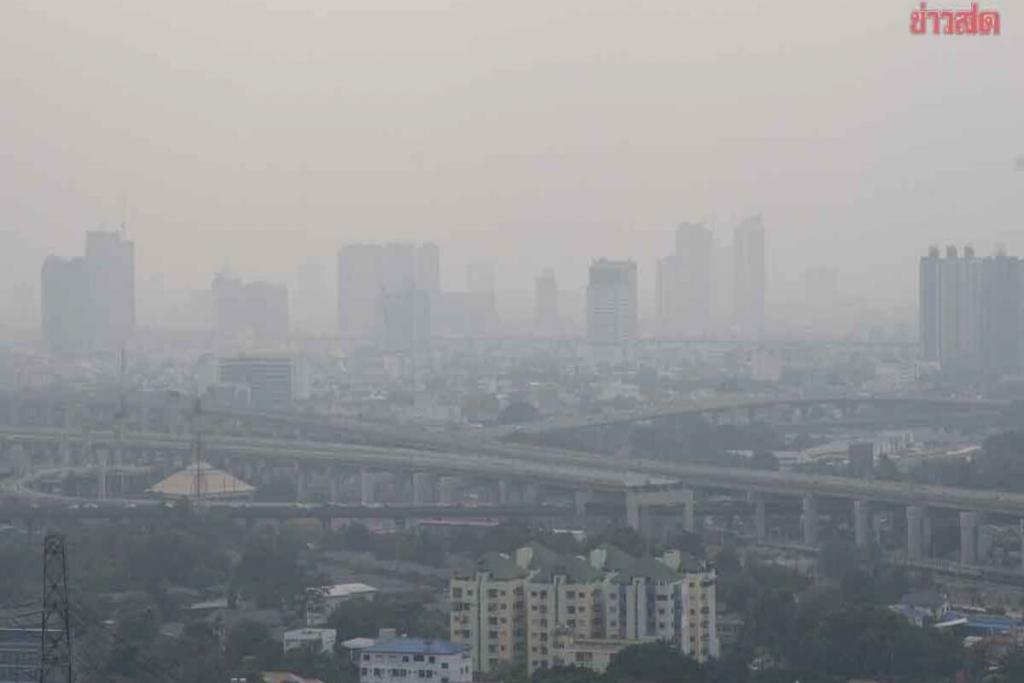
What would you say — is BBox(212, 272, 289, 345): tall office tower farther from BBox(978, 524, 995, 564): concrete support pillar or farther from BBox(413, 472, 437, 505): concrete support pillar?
BBox(978, 524, 995, 564): concrete support pillar

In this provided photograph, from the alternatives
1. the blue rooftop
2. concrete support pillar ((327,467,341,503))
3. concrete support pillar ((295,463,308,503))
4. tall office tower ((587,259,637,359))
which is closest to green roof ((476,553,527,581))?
the blue rooftop

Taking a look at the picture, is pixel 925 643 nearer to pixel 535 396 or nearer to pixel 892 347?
pixel 535 396

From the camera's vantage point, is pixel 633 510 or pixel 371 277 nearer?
pixel 633 510

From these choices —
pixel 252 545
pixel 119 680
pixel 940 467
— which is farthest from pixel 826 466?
pixel 119 680

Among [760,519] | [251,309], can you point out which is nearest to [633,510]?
[760,519]

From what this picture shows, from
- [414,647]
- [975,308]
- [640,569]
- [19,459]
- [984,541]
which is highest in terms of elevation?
[975,308]

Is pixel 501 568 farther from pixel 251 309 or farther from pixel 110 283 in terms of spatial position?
pixel 251 309
